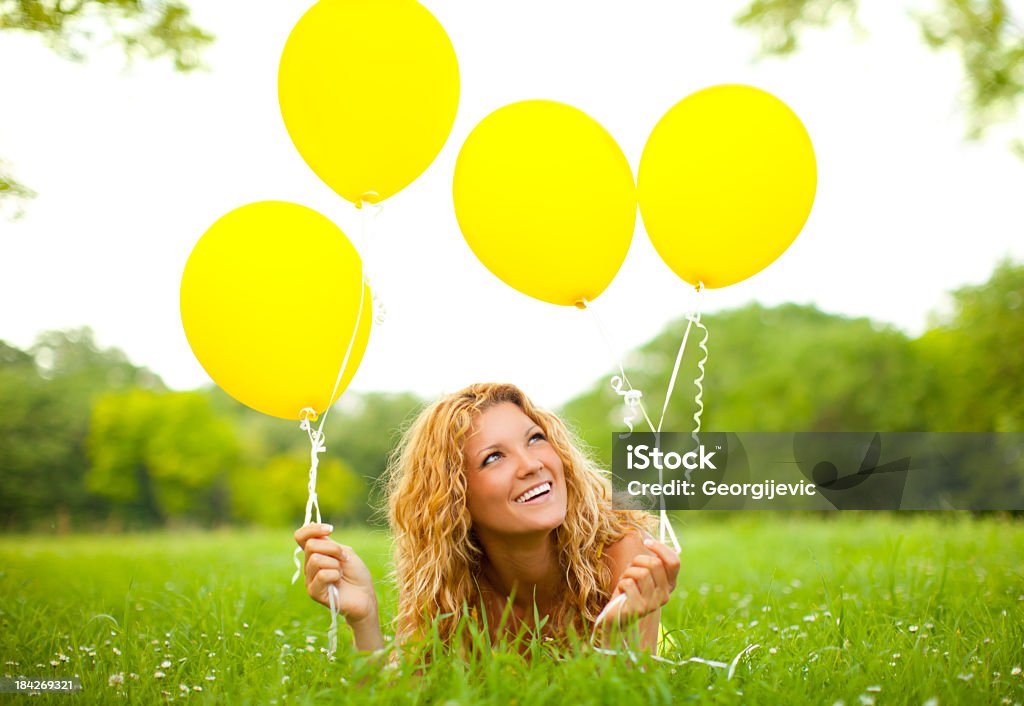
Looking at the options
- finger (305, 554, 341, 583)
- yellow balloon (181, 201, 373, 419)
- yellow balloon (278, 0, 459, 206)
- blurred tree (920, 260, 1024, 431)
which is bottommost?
finger (305, 554, 341, 583)

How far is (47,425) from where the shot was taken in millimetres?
8789

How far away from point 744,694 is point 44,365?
821cm

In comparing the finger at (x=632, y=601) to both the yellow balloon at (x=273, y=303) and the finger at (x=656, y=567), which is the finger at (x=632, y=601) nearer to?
the finger at (x=656, y=567)

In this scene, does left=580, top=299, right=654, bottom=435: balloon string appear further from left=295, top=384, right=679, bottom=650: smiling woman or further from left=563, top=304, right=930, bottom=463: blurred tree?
left=563, top=304, right=930, bottom=463: blurred tree

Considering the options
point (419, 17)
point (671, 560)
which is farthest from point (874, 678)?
point (419, 17)

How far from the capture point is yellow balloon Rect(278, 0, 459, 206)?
6.82ft

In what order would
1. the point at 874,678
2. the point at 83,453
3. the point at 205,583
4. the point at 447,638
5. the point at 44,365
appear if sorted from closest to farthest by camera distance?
1. the point at 874,678
2. the point at 447,638
3. the point at 205,583
4. the point at 44,365
5. the point at 83,453

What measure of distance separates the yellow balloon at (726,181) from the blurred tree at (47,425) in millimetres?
3817

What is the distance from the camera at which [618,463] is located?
7.88 feet

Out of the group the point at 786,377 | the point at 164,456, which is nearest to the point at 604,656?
the point at 164,456

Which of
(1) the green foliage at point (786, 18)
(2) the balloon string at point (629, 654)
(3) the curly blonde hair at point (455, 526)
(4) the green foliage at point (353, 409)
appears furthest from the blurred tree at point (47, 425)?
(1) the green foliage at point (786, 18)

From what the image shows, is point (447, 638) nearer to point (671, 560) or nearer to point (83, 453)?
point (671, 560)

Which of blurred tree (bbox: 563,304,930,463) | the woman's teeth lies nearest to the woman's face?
the woman's teeth

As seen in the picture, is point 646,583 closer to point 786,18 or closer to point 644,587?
point 644,587
